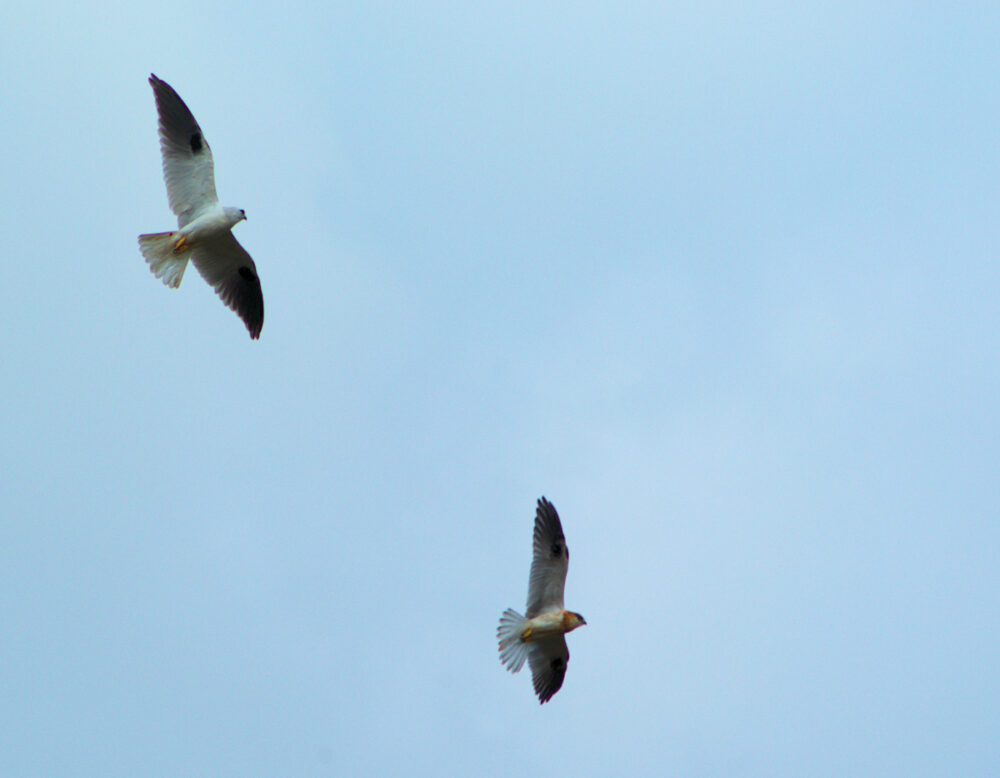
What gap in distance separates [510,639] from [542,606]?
2.29ft

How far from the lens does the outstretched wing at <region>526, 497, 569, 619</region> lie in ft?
68.7

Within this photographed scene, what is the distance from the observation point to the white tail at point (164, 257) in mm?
20156

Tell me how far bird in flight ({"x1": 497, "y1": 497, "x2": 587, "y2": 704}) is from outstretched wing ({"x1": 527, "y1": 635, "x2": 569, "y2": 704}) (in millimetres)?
49

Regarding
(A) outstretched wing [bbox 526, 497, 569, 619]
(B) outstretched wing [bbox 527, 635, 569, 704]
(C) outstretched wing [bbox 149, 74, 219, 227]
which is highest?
(C) outstretched wing [bbox 149, 74, 219, 227]

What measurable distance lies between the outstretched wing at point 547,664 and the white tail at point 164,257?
7.70 meters

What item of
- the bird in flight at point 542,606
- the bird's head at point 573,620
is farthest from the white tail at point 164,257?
the bird's head at point 573,620

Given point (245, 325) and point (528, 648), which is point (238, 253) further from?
point (528, 648)

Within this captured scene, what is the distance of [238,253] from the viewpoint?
20906mm

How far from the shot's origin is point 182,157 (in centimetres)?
2023

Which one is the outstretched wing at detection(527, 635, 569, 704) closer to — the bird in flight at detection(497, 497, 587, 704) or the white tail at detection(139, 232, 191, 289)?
the bird in flight at detection(497, 497, 587, 704)

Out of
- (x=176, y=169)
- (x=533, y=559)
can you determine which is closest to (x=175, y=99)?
(x=176, y=169)

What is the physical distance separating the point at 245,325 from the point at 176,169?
2.68 meters

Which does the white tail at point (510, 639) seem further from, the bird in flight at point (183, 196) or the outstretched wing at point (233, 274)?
the bird in flight at point (183, 196)

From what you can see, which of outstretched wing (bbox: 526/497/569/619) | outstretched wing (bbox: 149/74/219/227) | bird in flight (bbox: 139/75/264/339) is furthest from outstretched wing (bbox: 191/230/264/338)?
outstretched wing (bbox: 526/497/569/619)
